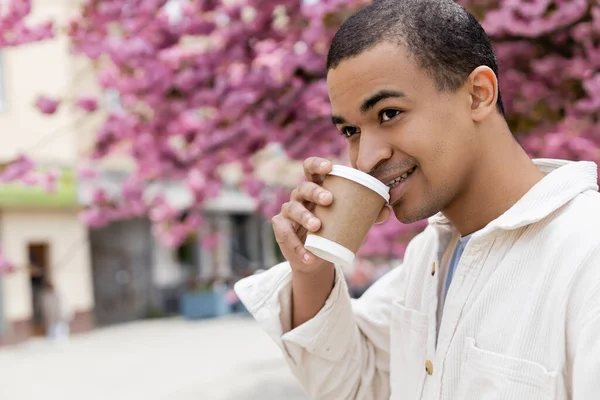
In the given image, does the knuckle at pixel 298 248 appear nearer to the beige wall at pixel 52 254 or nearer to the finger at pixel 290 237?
the finger at pixel 290 237

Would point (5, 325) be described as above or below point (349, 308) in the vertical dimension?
below

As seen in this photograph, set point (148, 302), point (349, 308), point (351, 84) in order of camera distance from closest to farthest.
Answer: point (351, 84) < point (349, 308) < point (148, 302)

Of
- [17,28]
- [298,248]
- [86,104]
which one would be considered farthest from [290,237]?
[86,104]

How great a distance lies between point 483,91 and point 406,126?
0.18 metres

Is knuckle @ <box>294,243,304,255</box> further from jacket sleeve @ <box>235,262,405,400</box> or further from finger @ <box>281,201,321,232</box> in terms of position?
jacket sleeve @ <box>235,262,405,400</box>

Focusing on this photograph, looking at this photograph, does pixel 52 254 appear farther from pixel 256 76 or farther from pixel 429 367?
pixel 429 367

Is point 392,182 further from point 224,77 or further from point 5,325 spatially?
point 5,325

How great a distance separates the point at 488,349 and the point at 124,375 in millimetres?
10739

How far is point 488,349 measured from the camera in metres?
1.33

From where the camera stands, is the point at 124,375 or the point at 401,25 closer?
the point at 401,25

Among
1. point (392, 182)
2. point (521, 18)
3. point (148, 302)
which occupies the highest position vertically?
point (521, 18)

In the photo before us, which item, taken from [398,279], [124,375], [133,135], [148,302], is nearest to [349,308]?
[398,279]

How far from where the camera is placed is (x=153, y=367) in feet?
39.6

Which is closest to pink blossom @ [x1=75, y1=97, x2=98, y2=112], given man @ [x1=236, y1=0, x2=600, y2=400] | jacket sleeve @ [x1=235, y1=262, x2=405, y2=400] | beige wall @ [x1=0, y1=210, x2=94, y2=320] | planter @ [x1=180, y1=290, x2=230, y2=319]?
jacket sleeve @ [x1=235, y1=262, x2=405, y2=400]
